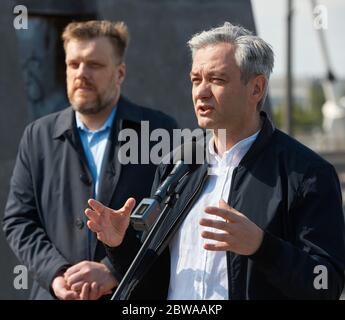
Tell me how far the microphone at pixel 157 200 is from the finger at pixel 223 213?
27cm

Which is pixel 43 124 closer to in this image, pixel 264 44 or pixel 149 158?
pixel 149 158

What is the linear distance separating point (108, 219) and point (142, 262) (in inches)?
10.5

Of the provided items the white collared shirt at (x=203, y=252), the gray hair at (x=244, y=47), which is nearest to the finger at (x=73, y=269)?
the white collared shirt at (x=203, y=252)

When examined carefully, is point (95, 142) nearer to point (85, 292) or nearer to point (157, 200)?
point (85, 292)

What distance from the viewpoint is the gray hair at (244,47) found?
3.59m

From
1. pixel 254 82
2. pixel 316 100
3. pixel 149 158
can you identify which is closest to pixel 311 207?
pixel 254 82

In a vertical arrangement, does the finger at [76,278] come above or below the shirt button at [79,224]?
below

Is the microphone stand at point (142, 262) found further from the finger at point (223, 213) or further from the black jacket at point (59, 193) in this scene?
the black jacket at point (59, 193)

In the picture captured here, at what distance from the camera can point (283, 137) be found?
3607 millimetres

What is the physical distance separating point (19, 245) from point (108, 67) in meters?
1.01

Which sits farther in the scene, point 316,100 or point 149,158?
point 316,100

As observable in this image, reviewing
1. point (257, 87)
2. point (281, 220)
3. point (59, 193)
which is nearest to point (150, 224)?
point (281, 220)

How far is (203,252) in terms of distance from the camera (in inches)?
137

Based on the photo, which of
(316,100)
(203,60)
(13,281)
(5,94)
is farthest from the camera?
(316,100)
